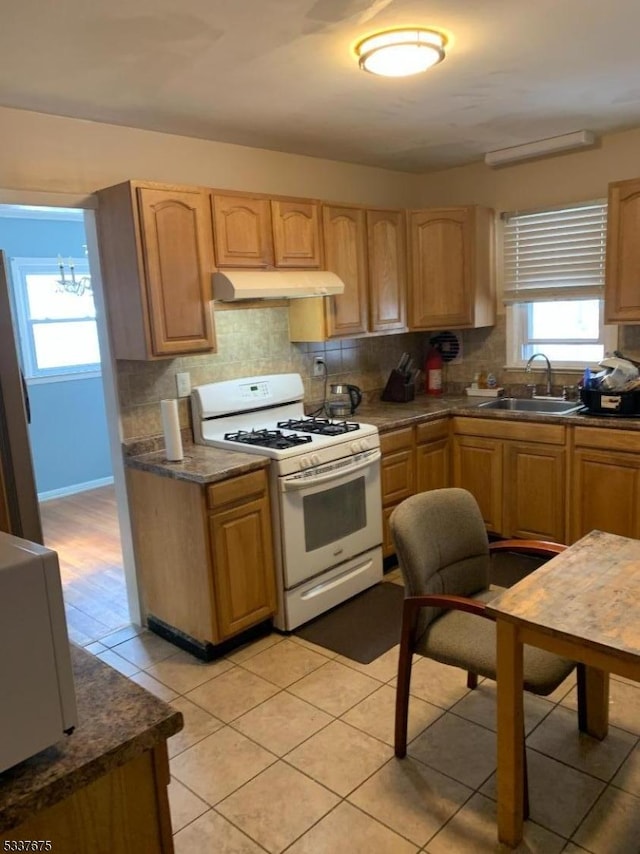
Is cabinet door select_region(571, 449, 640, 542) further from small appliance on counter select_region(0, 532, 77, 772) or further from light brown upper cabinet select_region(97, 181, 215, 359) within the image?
small appliance on counter select_region(0, 532, 77, 772)

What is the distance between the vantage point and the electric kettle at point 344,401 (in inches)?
150

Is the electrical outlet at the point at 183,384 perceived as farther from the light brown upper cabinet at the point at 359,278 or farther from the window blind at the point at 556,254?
the window blind at the point at 556,254

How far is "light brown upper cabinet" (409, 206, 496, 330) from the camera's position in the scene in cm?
406

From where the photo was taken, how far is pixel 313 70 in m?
2.41

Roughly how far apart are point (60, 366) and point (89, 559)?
7.62ft

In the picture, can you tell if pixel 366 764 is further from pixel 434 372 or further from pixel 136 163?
pixel 434 372

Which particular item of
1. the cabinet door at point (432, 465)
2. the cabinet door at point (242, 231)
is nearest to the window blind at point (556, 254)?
the cabinet door at point (432, 465)

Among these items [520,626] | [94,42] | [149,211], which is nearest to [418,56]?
[94,42]

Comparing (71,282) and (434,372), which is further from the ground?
(71,282)

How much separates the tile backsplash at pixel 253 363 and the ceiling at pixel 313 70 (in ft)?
3.24

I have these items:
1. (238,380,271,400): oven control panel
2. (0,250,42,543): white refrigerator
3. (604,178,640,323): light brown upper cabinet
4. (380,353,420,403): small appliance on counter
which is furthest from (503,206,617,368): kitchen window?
(0,250,42,543): white refrigerator

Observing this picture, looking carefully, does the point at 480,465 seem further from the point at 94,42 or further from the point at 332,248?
the point at 94,42

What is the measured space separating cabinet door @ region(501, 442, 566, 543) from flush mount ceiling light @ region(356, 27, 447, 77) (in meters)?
2.17

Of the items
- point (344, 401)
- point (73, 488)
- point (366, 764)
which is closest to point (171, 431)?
point (344, 401)
